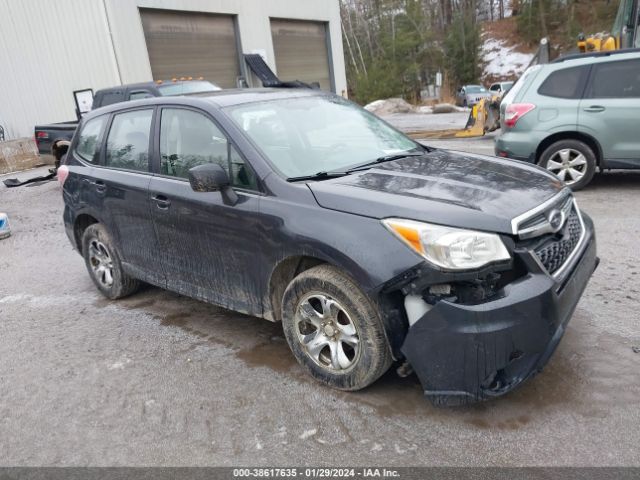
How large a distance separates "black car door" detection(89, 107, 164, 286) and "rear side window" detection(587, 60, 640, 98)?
5.71 m

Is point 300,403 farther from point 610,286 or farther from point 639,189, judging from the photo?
point 639,189

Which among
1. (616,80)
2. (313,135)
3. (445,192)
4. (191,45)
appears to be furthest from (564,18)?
(445,192)

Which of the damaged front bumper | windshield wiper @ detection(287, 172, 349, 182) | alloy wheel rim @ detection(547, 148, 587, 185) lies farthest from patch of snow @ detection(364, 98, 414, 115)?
the damaged front bumper

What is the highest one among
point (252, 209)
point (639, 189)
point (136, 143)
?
A: point (136, 143)

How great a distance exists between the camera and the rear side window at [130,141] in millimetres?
4328

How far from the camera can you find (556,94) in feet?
23.9

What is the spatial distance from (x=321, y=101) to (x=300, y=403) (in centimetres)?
233

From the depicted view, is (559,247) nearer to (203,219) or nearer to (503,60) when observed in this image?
(203,219)

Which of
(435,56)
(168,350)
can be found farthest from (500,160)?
(435,56)

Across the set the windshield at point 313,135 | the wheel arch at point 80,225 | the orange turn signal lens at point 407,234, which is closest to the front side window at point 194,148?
the windshield at point 313,135

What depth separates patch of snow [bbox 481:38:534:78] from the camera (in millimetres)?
45219

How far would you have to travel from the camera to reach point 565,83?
7234mm

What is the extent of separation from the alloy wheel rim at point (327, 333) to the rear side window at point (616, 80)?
566 centimetres

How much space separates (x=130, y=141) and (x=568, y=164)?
5579 millimetres
